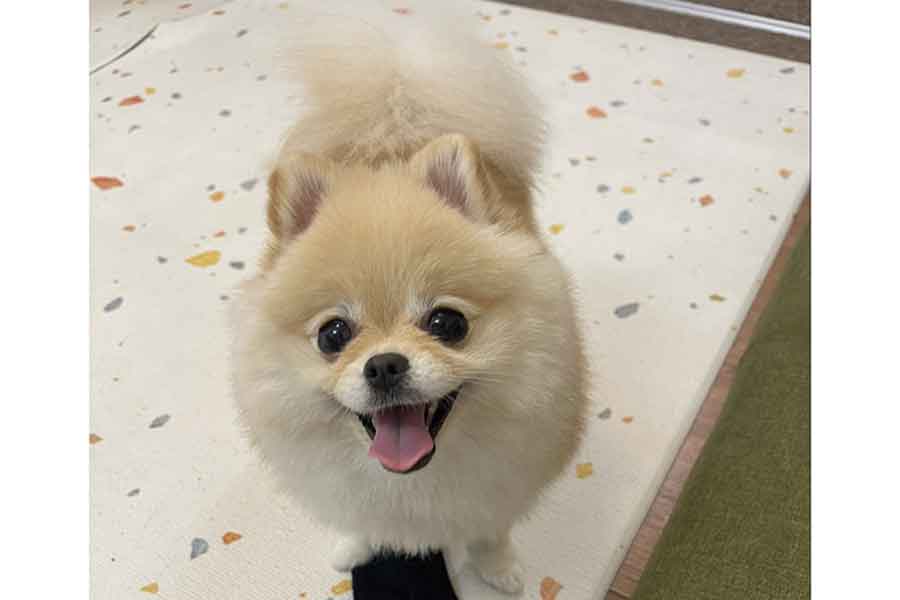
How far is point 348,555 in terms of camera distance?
1.22 m

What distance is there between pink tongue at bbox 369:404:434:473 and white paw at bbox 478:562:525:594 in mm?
446

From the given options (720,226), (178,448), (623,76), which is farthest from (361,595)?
(623,76)

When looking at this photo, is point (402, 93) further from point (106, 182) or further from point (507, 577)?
point (106, 182)

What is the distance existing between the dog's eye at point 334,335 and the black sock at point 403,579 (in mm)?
443

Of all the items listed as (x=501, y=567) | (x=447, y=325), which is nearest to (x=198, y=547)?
(x=501, y=567)

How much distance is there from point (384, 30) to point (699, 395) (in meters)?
0.85

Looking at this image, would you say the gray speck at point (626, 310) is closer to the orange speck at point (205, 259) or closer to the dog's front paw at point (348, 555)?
the dog's front paw at point (348, 555)

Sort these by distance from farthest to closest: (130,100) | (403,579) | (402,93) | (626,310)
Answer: (130,100)
(626,310)
(403,579)
(402,93)

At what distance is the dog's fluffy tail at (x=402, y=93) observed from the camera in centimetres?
103

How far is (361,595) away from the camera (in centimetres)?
117

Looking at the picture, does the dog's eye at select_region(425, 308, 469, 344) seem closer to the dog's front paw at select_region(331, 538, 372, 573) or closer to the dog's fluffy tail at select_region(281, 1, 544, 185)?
the dog's fluffy tail at select_region(281, 1, 544, 185)

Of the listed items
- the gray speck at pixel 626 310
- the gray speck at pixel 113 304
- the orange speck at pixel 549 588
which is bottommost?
the orange speck at pixel 549 588

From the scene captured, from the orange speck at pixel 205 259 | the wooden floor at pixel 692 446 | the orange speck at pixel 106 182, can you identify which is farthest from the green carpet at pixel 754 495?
the orange speck at pixel 106 182

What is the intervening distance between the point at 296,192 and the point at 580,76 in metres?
1.43
